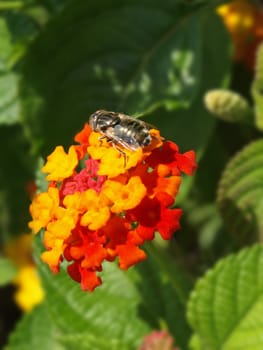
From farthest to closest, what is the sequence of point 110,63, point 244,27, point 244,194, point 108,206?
point 244,27, point 110,63, point 244,194, point 108,206

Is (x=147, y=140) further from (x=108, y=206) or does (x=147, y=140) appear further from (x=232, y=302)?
(x=232, y=302)

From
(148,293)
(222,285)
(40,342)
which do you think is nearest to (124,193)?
(222,285)

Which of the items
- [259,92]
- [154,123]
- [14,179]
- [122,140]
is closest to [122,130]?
[122,140]

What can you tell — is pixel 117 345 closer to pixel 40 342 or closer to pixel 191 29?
pixel 40 342

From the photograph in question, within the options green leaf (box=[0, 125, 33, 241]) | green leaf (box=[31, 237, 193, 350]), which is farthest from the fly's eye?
green leaf (box=[0, 125, 33, 241])

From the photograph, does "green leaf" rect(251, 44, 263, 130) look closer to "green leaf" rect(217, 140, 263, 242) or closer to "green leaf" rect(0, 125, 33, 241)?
"green leaf" rect(217, 140, 263, 242)

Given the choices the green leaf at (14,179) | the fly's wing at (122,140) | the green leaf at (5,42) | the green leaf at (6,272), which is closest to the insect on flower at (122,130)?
the fly's wing at (122,140)
